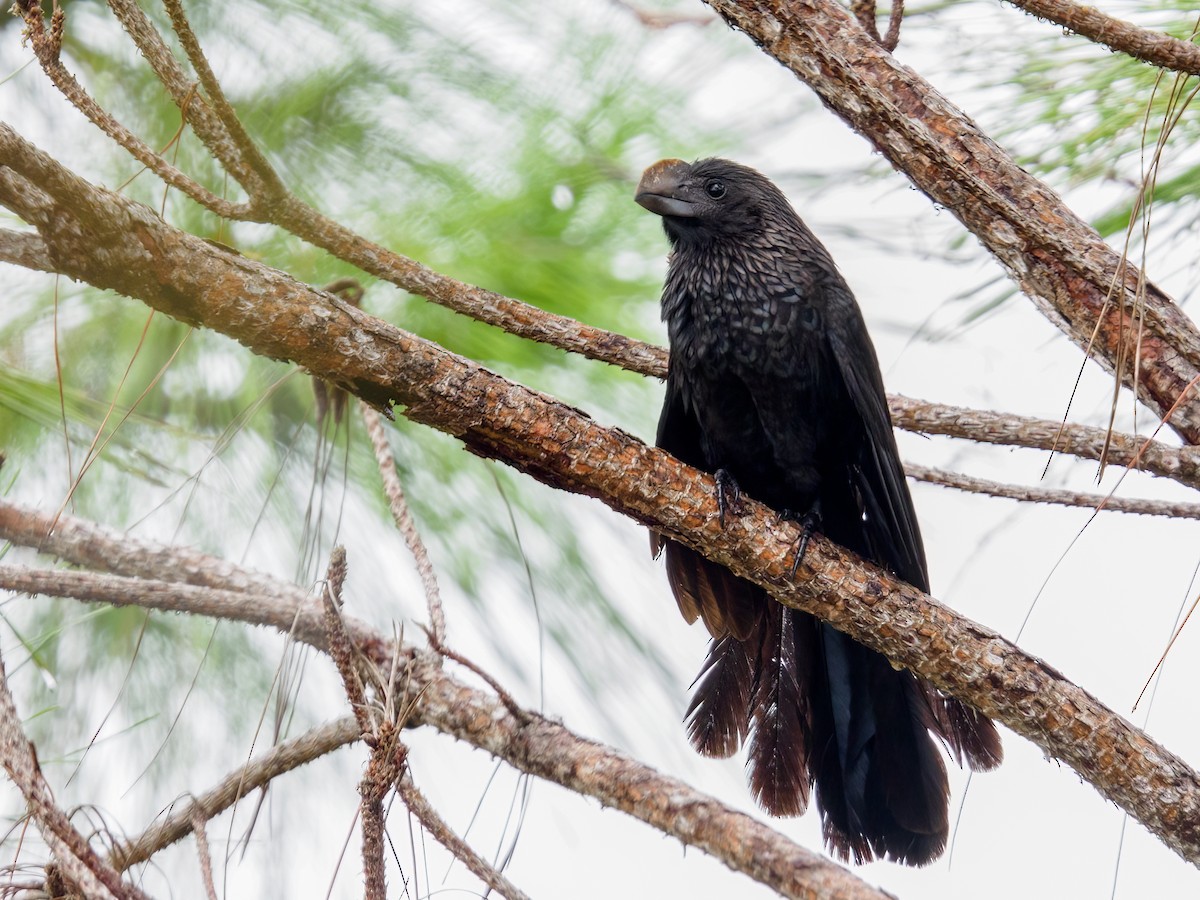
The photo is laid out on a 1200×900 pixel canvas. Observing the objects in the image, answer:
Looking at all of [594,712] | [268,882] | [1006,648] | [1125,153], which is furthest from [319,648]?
[1125,153]

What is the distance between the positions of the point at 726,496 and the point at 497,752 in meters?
0.46

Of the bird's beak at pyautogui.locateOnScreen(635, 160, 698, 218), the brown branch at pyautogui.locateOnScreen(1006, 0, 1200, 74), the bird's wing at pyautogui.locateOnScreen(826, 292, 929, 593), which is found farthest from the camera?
the bird's beak at pyautogui.locateOnScreen(635, 160, 698, 218)

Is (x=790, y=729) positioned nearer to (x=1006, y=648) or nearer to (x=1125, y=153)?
(x=1006, y=648)

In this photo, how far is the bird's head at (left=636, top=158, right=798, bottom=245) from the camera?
6.01ft

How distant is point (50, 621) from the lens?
1.79m

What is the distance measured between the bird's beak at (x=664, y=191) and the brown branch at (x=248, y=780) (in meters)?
0.97

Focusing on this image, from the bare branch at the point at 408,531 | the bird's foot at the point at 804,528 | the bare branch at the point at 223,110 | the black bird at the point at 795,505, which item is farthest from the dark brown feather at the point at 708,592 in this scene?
the bare branch at the point at 223,110

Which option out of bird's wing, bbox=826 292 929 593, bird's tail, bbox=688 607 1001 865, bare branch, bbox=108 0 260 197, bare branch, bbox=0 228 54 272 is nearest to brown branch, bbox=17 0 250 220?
bare branch, bbox=108 0 260 197

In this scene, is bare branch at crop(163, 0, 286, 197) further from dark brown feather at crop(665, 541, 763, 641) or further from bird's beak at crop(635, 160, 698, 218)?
dark brown feather at crop(665, 541, 763, 641)

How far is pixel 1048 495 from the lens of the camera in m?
1.51

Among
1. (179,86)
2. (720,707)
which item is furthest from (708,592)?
(179,86)

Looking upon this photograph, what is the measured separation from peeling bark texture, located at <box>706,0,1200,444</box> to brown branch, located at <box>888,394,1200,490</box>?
0.04 metres

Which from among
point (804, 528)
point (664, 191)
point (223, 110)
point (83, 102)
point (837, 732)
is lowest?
point (837, 732)

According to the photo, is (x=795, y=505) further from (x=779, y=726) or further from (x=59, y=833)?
(x=59, y=833)
